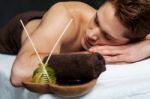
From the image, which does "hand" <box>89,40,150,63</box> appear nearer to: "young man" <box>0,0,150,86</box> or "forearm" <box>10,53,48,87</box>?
"young man" <box>0,0,150,86</box>

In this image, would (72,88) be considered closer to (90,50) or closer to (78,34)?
(90,50)

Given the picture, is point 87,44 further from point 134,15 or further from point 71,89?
point 71,89

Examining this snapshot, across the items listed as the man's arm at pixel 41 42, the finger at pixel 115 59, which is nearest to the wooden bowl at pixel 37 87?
the man's arm at pixel 41 42

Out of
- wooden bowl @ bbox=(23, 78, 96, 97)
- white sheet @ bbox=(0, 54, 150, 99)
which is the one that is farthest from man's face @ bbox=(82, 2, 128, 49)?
wooden bowl @ bbox=(23, 78, 96, 97)

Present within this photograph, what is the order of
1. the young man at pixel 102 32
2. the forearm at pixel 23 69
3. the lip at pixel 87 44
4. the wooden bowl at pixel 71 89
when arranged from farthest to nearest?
the lip at pixel 87 44 < the young man at pixel 102 32 < the forearm at pixel 23 69 < the wooden bowl at pixel 71 89

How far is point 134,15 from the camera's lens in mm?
1283

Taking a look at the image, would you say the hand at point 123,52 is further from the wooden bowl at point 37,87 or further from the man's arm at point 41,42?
the wooden bowl at point 37,87

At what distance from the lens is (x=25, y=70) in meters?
1.12

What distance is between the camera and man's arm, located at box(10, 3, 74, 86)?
113 centimetres

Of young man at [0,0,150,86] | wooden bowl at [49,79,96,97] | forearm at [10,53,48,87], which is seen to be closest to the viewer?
wooden bowl at [49,79,96,97]

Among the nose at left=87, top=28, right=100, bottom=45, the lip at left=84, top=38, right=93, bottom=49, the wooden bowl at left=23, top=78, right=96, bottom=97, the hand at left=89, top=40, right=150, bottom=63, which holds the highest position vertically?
the wooden bowl at left=23, top=78, right=96, bottom=97

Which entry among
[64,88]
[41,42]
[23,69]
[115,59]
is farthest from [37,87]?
[115,59]

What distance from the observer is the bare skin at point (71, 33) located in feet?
3.81

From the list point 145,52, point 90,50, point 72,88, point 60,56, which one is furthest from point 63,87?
point 145,52
